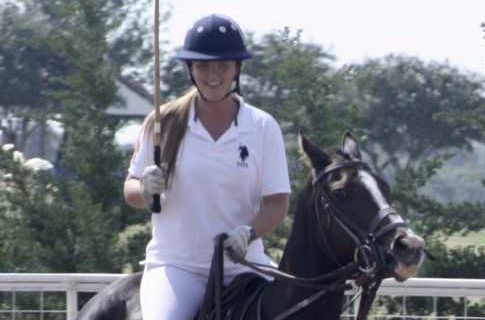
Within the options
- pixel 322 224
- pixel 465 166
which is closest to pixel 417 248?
pixel 322 224

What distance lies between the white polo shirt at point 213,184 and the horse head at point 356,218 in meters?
0.35

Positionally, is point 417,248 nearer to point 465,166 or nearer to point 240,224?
point 240,224

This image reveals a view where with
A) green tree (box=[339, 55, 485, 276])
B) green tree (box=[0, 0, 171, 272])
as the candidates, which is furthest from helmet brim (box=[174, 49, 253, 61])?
green tree (box=[0, 0, 171, 272])

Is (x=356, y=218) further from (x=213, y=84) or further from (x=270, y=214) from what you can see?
(x=213, y=84)

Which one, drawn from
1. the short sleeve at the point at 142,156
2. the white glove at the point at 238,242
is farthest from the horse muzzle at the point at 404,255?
the short sleeve at the point at 142,156

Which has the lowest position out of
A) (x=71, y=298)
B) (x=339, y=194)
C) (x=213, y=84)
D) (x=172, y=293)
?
(x=71, y=298)

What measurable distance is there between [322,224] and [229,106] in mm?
774

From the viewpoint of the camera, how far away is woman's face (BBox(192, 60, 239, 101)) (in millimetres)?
5664

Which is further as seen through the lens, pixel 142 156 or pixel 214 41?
pixel 142 156

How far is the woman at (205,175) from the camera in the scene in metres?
5.66

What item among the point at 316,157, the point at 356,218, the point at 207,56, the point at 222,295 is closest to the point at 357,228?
the point at 356,218

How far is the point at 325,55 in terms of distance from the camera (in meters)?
16.1

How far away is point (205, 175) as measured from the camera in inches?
222

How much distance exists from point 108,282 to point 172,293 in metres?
3.83
